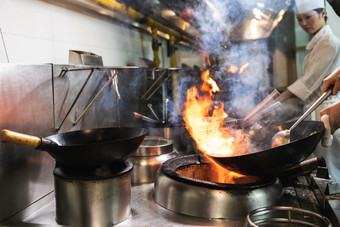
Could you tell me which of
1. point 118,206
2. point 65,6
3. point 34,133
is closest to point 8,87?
point 34,133

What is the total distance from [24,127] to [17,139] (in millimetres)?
435

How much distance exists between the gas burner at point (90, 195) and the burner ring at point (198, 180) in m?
0.30

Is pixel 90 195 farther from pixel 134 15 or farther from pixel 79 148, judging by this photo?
pixel 134 15

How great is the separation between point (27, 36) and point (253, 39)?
4844 millimetres

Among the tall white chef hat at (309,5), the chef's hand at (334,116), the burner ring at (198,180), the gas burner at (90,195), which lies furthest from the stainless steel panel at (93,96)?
the tall white chef hat at (309,5)

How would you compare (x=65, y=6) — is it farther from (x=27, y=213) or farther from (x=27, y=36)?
(x=27, y=213)

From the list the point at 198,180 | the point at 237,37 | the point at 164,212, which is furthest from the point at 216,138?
the point at 237,37

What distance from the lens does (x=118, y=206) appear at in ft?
4.02

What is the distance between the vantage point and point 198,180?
136cm

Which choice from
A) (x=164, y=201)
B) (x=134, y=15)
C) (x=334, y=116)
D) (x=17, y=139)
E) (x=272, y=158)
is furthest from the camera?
(x=134, y=15)

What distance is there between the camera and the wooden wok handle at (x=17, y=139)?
2.95 ft

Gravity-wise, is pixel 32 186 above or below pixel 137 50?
below

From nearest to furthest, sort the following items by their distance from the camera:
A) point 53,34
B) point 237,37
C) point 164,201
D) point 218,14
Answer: point 164,201 → point 53,34 → point 218,14 → point 237,37

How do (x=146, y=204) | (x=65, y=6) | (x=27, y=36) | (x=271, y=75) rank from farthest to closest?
(x=271, y=75) < (x=65, y=6) < (x=27, y=36) < (x=146, y=204)
